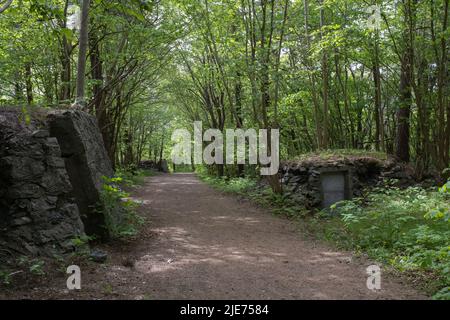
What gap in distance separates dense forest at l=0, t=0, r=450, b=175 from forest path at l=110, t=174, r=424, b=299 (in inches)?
151

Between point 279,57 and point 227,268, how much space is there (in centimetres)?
855

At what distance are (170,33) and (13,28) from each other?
4949mm

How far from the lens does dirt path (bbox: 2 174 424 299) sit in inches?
173

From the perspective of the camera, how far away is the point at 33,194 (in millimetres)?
5039

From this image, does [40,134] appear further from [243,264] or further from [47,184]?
[243,264]

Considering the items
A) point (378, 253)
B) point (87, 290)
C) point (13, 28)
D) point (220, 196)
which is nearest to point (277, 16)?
point (220, 196)

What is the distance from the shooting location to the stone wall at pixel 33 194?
4.77 metres

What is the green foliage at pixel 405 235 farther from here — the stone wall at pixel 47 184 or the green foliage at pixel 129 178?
the green foliage at pixel 129 178

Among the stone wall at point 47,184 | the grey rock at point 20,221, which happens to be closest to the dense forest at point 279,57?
the stone wall at point 47,184

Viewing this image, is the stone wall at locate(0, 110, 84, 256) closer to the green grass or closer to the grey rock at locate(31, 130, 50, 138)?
the grey rock at locate(31, 130, 50, 138)

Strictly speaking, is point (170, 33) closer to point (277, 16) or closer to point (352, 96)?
point (277, 16)

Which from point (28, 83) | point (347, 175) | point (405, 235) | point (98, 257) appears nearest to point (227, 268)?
point (98, 257)

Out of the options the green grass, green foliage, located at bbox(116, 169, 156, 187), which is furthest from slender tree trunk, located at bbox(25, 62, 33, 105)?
the green grass

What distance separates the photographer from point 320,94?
48.7 feet
